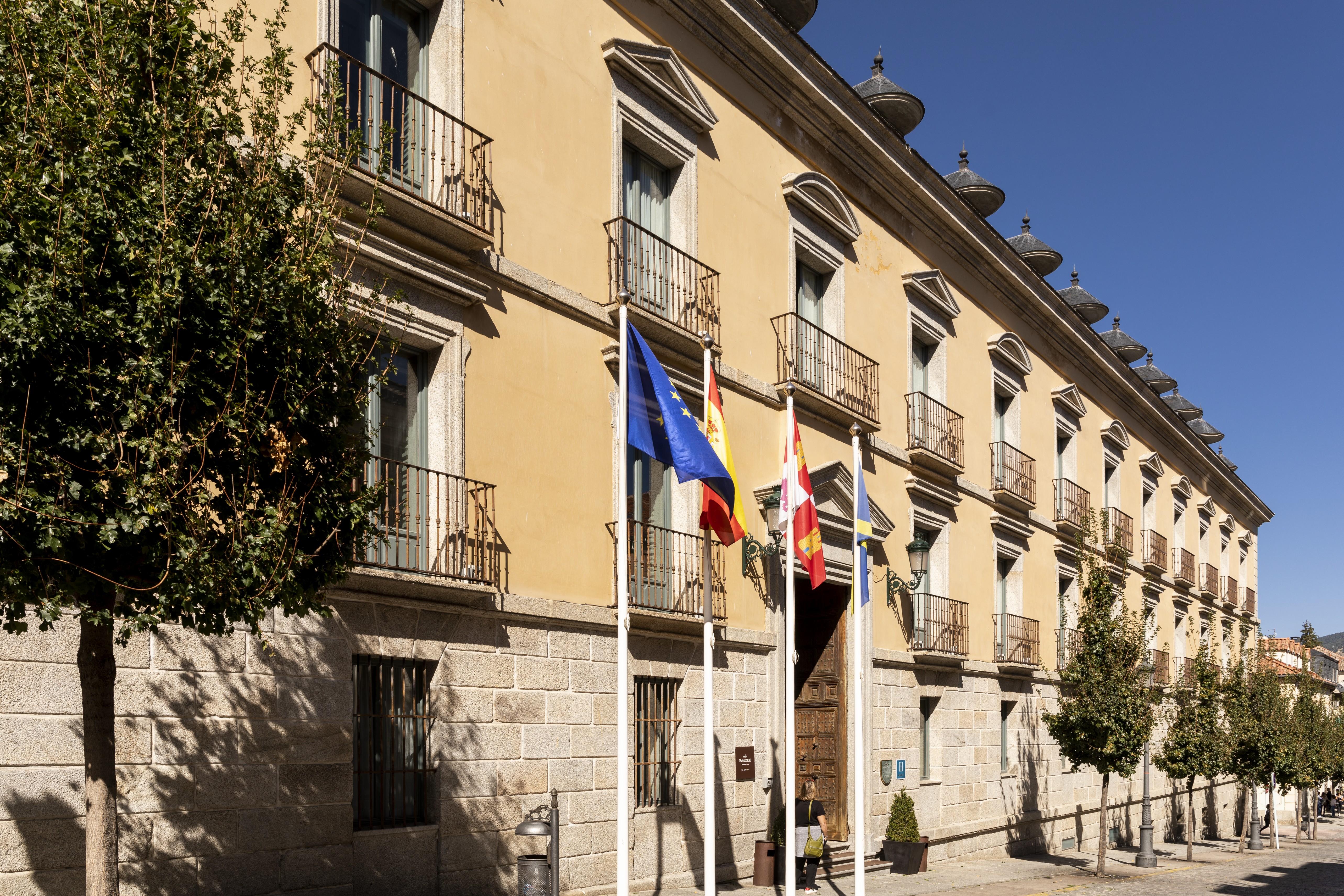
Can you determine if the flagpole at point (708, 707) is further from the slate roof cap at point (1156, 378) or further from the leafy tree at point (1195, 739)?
the slate roof cap at point (1156, 378)

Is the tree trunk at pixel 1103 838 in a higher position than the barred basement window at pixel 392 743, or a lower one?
lower

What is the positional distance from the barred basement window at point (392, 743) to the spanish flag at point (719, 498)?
2973 mm

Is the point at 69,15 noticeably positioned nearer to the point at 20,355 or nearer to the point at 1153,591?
Result: the point at 20,355

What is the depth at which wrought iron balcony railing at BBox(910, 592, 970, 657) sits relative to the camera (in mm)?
20766

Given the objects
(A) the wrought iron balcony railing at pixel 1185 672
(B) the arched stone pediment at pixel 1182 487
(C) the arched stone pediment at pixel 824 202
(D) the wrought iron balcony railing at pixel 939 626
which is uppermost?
(C) the arched stone pediment at pixel 824 202

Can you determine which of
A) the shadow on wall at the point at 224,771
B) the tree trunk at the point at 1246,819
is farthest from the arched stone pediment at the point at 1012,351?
the shadow on wall at the point at 224,771

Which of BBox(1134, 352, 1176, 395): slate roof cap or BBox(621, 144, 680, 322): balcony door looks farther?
BBox(1134, 352, 1176, 395): slate roof cap

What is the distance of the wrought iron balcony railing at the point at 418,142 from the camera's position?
11031mm

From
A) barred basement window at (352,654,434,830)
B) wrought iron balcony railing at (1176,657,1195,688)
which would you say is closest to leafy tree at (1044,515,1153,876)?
wrought iron balcony railing at (1176,657,1195,688)

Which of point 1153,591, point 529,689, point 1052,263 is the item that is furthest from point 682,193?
point 1153,591

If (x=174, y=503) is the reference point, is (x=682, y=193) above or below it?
above

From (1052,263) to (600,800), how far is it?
2192cm

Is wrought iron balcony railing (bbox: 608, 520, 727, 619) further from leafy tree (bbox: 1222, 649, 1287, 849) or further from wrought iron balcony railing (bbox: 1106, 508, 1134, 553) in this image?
leafy tree (bbox: 1222, 649, 1287, 849)

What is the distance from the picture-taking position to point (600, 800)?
13.1 metres
